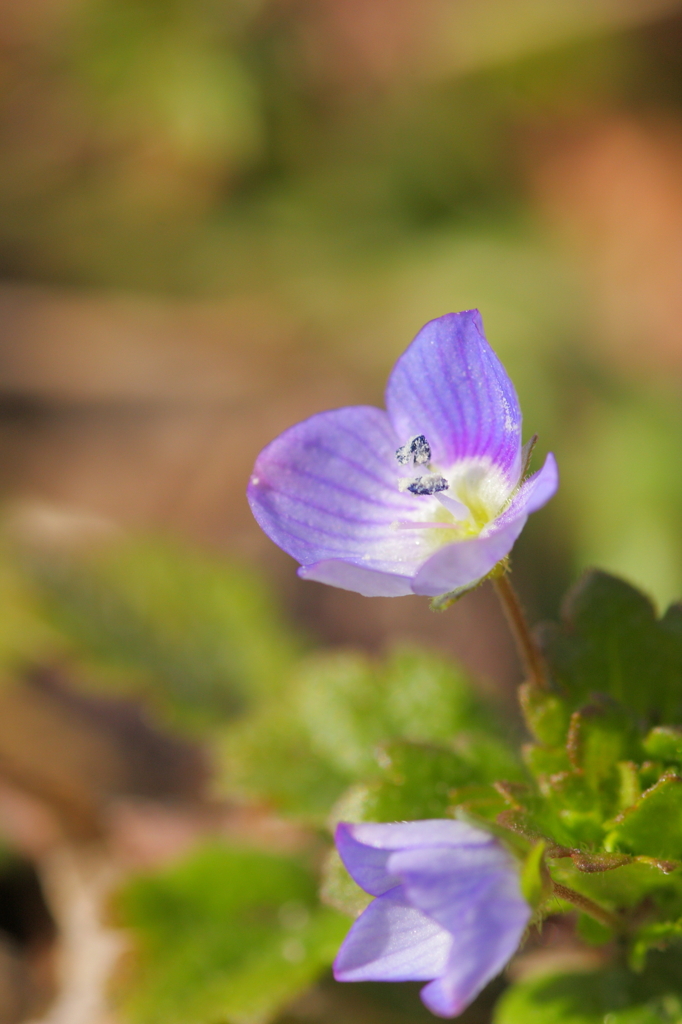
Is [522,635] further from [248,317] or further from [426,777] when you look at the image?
[248,317]

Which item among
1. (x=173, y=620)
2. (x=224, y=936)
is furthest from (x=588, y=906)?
(x=173, y=620)

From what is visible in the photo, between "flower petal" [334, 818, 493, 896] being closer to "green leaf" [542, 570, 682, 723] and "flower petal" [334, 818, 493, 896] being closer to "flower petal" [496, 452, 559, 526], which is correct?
"flower petal" [496, 452, 559, 526]

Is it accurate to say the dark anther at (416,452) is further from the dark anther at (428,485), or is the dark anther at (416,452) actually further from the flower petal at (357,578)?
the flower petal at (357,578)

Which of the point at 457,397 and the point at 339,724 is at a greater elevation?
the point at 457,397

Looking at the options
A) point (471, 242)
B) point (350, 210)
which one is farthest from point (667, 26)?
point (350, 210)

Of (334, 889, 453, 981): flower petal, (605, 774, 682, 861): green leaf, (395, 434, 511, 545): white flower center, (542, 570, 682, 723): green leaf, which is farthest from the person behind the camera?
(542, 570, 682, 723): green leaf

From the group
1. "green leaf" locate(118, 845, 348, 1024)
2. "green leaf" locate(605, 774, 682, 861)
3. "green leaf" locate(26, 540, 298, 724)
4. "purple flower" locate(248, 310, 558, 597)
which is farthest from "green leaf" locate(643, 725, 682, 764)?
"green leaf" locate(26, 540, 298, 724)

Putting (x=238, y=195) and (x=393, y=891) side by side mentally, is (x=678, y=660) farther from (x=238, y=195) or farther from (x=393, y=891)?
(x=238, y=195)

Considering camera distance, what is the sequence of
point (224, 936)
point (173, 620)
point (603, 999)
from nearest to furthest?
point (603, 999), point (224, 936), point (173, 620)
